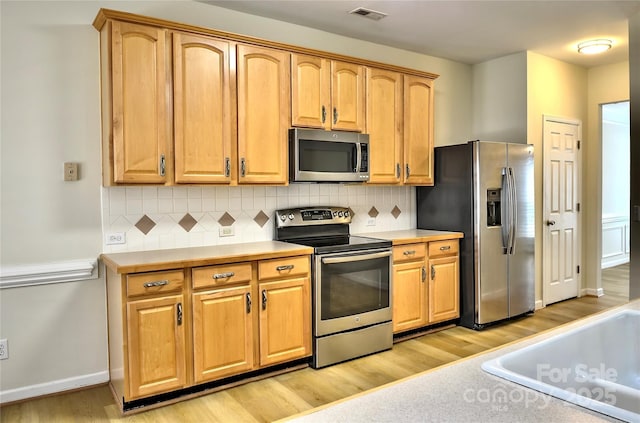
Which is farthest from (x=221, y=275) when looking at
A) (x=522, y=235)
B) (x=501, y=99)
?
(x=501, y=99)

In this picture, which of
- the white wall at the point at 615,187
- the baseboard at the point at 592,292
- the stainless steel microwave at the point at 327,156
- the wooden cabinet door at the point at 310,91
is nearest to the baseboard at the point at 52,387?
the stainless steel microwave at the point at 327,156

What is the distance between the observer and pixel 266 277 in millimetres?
3129

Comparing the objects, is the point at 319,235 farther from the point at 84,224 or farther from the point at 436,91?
the point at 436,91

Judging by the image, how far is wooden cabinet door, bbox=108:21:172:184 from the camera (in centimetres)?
281

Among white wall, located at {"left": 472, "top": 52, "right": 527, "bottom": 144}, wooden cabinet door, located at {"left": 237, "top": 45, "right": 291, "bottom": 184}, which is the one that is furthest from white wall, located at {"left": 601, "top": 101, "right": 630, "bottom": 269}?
wooden cabinet door, located at {"left": 237, "top": 45, "right": 291, "bottom": 184}

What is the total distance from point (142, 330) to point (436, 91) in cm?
374

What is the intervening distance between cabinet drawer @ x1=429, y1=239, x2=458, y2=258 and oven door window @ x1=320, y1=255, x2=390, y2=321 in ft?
1.88

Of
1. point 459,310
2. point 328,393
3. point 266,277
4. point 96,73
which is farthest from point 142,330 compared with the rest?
point 459,310

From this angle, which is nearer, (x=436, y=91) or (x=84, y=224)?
(x=84, y=224)

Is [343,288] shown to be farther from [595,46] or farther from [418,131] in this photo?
[595,46]

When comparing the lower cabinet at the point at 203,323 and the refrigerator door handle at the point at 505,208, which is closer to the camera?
the lower cabinet at the point at 203,323

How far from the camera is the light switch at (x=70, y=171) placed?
2.96 meters

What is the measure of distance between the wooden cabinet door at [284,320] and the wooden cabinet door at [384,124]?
1257 millimetres

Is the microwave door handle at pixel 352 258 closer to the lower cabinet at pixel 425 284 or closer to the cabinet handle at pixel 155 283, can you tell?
A: the lower cabinet at pixel 425 284
